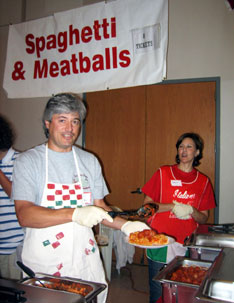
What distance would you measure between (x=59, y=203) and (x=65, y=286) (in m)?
0.45

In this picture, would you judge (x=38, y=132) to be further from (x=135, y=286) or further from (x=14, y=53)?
(x=135, y=286)

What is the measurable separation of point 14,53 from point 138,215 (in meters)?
2.97

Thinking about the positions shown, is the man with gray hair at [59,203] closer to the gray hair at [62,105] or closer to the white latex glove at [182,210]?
the gray hair at [62,105]

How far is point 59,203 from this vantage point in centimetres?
139

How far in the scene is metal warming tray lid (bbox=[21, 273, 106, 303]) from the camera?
903 millimetres

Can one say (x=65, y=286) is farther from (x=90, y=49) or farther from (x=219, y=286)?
(x=90, y=49)

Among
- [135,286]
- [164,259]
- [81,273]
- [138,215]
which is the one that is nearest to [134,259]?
[135,286]

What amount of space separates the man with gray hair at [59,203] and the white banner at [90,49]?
1.69 metres

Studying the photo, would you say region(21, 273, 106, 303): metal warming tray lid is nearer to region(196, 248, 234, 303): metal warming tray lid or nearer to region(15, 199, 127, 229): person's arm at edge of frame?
region(15, 199, 127, 229): person's arm at edge of frame

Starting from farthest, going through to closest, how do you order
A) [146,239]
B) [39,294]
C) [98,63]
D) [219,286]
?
[98,63] → [146,239] → [219,286] → [39,294]

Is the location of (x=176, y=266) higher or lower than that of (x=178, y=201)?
lower

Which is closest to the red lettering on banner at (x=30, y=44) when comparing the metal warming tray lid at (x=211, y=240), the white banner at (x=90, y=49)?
the white banner at (x=90, y=49)

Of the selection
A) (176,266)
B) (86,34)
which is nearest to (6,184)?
(176,266)

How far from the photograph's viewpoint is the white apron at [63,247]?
4.30 ft
